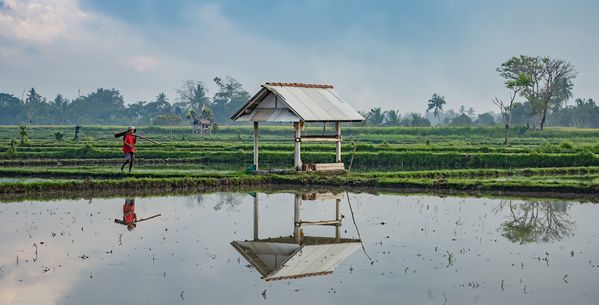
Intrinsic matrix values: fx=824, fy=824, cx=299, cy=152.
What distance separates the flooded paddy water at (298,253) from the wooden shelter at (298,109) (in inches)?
219

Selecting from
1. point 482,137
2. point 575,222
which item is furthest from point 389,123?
point 575,222

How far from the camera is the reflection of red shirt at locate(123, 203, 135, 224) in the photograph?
15602mm

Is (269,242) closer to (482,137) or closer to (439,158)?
(439,158)

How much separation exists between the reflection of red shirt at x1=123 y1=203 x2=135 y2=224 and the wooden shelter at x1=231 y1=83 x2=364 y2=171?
698cm

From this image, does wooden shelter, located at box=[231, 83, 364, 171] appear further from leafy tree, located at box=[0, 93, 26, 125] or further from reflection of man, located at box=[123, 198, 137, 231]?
leafy tree, located at box=[0, 93, 26, 125]

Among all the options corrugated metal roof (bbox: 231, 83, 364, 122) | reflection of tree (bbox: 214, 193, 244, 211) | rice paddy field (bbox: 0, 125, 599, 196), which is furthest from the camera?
corrugated metal roof (bbox: 231, 83, 364, 122)

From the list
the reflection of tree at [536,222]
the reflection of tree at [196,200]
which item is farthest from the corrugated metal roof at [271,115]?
the reflection of tree at [536,222]

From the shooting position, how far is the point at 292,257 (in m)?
11.9

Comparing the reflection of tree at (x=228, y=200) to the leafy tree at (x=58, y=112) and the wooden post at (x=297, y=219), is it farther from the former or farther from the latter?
the leafy tree at (x=58, y=112)

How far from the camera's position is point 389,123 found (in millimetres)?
92312

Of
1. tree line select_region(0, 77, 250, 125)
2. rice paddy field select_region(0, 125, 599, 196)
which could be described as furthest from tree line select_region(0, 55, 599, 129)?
rice paddy field select_region(0, 125, 599, 196)

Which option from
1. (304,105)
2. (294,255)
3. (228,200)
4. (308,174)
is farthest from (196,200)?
(294,255)

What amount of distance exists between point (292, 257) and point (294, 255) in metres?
0.17

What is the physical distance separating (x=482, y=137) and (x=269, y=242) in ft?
162
